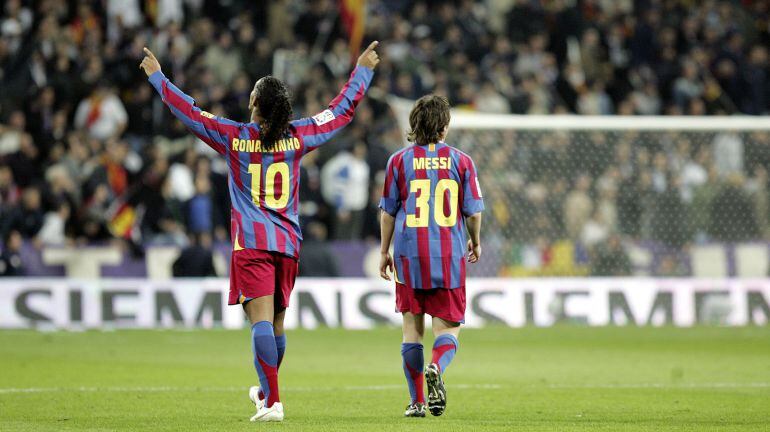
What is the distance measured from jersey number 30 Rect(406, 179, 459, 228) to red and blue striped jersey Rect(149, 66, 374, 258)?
682 millimetres

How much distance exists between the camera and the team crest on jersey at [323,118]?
853cm

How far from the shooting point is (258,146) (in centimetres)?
A: 836

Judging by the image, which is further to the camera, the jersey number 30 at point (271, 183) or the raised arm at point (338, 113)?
the raised arm at point (338, 113)

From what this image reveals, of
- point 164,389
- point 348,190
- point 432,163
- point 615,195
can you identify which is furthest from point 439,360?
point 348,190

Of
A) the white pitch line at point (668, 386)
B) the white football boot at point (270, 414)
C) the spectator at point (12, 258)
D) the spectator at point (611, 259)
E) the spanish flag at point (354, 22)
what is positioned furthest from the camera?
the spanish flag at point (354, 22)

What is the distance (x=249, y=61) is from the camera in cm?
2212

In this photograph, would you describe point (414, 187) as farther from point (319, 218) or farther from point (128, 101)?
point (128, 101)

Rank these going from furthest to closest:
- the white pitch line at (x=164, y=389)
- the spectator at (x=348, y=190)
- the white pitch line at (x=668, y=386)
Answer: the spectator at (x=348, y=190) < the white pitch line at (x=668, y=386) < the white pitch line at (x=164, y=389)

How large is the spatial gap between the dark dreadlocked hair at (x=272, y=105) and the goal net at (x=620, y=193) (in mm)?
10477

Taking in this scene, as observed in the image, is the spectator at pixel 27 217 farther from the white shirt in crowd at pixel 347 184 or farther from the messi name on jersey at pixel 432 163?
the messi name on jersey at pixel 432 163

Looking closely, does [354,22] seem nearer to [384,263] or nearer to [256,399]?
[384,263]

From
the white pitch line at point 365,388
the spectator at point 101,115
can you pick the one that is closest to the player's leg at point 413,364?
the white pitch line at point 365,388

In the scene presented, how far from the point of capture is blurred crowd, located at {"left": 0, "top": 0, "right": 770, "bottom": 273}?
1928cm

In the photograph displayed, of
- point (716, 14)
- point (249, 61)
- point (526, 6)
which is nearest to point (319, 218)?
point (249, 61)
